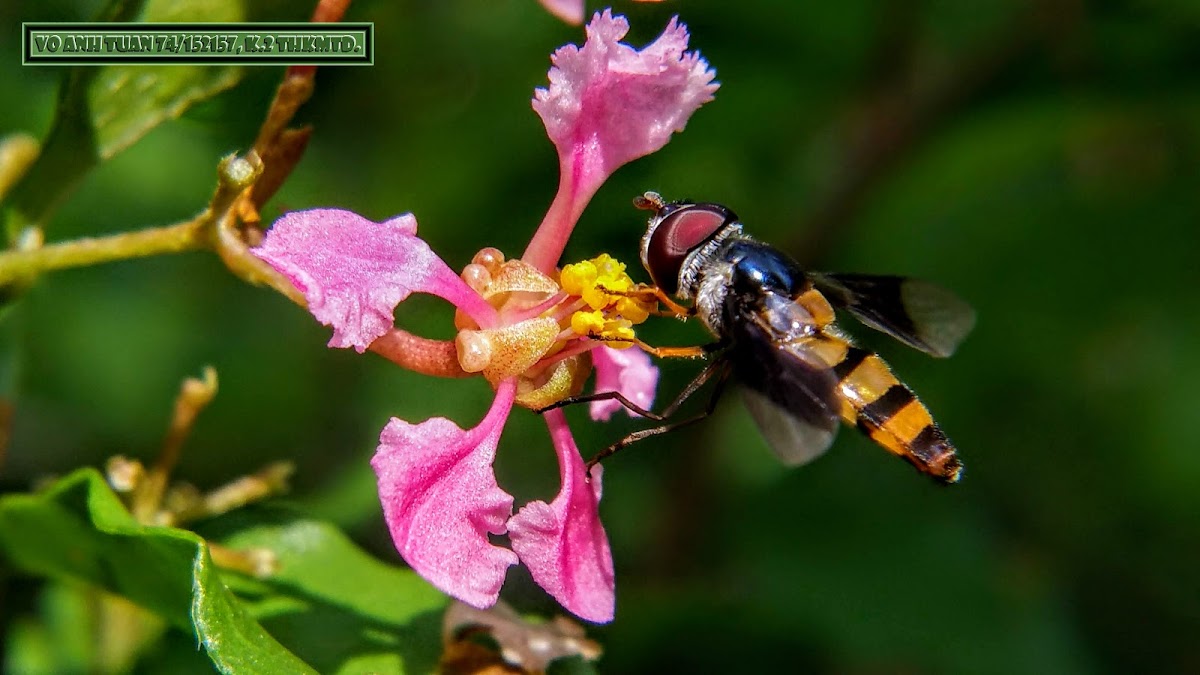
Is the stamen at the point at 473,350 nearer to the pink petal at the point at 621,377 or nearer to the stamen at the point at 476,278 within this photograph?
the stamen at the point at 476,278

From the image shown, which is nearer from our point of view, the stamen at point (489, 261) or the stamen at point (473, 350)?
the stamen at point (473, 350)

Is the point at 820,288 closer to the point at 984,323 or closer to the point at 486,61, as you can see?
the point at 486,61

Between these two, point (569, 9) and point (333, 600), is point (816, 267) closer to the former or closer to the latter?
point (333, 600)

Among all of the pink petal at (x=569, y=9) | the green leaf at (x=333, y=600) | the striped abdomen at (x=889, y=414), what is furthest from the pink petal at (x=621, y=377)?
the pink petal at (x=569, y=9)

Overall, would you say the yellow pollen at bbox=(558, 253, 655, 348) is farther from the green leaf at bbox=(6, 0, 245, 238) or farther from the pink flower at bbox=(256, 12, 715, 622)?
the green leaf at bbox=(6, 0, 245, 238)

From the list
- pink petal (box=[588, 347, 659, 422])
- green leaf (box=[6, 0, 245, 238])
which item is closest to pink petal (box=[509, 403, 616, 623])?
pink petal (box=[588, 347, 659, 422])

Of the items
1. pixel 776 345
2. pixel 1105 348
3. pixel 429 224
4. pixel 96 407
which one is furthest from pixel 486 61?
pixel 1105 348
